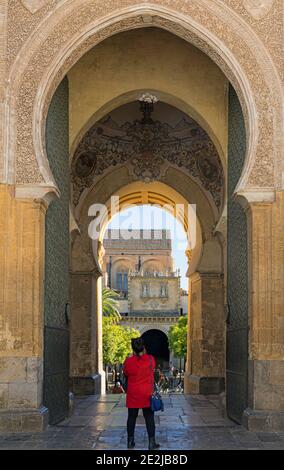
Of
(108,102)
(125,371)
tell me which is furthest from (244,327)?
(108,102)

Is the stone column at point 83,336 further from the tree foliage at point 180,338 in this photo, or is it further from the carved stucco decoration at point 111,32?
the tree foliage at point 180,338

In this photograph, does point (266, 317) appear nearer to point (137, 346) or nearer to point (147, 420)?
point (137, 346)

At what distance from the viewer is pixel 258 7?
838cm

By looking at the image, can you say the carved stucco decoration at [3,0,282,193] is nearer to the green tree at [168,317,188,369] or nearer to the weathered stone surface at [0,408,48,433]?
the weathered stone surface at [0,408,48,433]

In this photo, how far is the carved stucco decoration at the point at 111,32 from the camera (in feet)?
26.4

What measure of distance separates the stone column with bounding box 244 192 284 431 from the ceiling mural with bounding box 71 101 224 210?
5472 millimetres

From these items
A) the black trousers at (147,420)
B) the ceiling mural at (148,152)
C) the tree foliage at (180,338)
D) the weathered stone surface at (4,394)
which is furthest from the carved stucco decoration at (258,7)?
the tree foliage at (180,338)

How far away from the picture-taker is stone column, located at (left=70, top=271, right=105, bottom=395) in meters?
14.1

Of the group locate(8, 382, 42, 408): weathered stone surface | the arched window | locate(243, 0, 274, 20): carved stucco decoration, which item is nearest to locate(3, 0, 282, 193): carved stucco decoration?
locate(243, 0, 274, 20): carved stucco decoration

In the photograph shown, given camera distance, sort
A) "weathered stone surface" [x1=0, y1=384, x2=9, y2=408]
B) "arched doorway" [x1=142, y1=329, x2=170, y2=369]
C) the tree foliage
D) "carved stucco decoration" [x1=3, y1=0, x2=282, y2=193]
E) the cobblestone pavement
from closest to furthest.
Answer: the cobblestone pavement < "weathered stone surface" [x1=0, y1=384, x2=9, y2=408] < "carved stucco decoration" [x1=3, y1=0, x2=282, y2=193] < the tree foliage < "arched doorway" [x1=142, y1=329, x2=170, y2=369]

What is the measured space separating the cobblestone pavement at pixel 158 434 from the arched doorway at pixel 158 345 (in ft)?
146

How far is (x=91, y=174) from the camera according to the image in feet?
45.4

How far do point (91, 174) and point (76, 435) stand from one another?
275 inches
